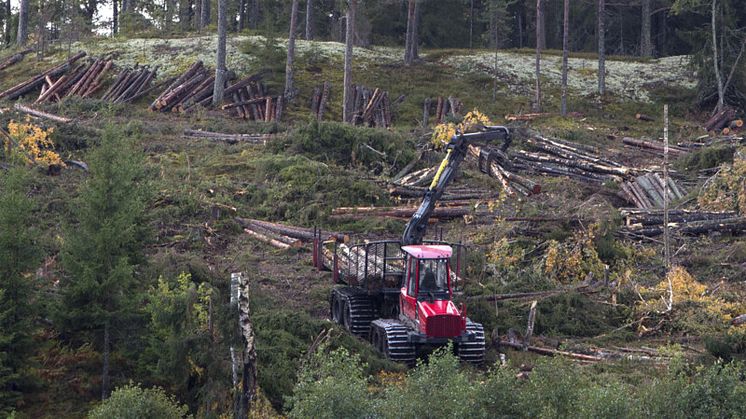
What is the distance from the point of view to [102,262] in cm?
1577

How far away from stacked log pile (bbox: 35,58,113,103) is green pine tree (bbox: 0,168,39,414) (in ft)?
82.1

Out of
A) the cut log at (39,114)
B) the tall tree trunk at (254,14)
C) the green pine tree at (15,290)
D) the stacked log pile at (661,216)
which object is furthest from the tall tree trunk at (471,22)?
the green pine tree at (15,290)

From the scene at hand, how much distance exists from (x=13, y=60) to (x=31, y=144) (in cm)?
2128

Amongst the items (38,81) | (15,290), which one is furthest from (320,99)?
(15,290)

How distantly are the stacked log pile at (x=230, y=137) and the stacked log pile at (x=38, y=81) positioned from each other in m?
10.2

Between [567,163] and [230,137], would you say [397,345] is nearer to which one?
[567,163]

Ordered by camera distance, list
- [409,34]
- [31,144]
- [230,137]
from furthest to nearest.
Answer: [409,34]
[230,137]
[31,144]

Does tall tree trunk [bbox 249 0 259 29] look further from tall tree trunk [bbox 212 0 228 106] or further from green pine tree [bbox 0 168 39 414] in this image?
green pine tree [bbox 0 168 39 414]

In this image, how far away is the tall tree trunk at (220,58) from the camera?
4019cm

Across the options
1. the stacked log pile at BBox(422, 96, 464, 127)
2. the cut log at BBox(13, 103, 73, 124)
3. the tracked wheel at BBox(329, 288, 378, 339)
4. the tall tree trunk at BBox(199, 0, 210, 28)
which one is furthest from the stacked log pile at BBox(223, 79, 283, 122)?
the tracked wheel at BBox(329, 288, 378, 339)

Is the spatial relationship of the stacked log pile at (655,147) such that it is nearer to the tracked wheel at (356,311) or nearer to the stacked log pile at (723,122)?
the stacked log pile at (723,122)

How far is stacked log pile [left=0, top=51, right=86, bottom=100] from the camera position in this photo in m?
40.5

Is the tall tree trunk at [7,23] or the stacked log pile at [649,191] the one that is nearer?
the stacked log pile at [649,191]

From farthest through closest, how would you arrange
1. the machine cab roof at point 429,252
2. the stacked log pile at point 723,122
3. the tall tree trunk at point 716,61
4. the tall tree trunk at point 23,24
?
the tall tree trunk at point 23,24
the tall tree trunk at point 716,61
the stacked log pile at point 723,122
the machine cab roof at point 429,252
